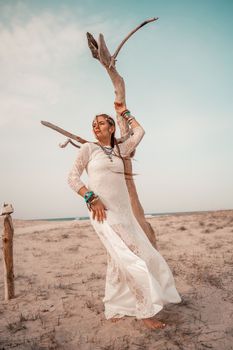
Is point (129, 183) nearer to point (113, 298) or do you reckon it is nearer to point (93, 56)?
point (113, 298)

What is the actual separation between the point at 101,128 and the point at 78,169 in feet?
2.20

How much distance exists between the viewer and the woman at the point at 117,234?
347cm

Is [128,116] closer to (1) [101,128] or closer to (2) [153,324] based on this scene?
(1) [101,128]

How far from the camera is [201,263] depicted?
8.06 m

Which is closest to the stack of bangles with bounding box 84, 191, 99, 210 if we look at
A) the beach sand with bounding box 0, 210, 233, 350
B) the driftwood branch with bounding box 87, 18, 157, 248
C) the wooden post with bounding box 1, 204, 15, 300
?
the driftwood branch with bounding box 87, 18, 157, 248

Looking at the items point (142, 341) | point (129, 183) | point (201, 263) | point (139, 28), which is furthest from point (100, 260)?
point (139, 28)

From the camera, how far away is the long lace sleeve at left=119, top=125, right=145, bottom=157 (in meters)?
4.20

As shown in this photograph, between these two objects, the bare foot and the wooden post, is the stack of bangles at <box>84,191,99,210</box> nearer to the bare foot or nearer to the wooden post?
the bare foot

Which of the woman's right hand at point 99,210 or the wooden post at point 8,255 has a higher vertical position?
the woman's right hand at point 99,210

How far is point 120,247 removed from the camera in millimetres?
3553

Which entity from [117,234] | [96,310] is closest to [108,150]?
[117,234]

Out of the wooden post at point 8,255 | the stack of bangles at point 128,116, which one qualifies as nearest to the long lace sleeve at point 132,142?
the stack of bangles at point 128,116

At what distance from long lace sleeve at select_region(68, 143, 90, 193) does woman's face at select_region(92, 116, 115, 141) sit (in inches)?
11.6

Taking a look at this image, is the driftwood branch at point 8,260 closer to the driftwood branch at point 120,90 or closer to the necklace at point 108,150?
the driftwood branch at point 120,90
